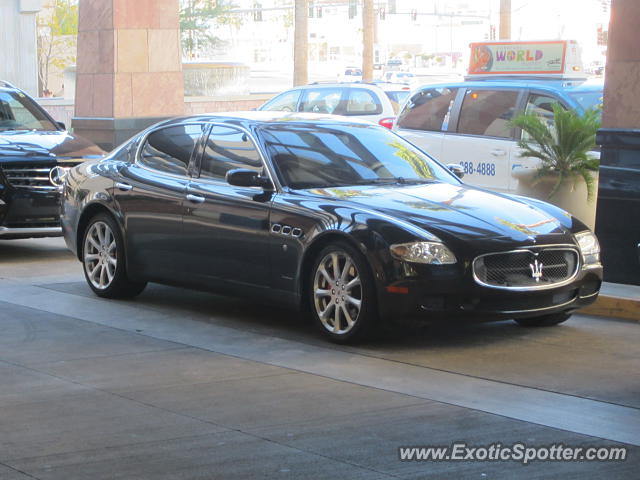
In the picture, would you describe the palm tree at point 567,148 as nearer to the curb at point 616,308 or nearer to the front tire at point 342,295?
the curb at point 616,308

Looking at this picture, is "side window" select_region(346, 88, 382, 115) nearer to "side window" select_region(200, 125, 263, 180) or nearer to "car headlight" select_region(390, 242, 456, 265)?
"side window" select_region(200, 125, 263, 180)

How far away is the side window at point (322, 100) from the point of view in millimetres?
20250

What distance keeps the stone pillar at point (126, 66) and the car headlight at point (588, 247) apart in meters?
12.6

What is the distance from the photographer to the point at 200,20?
63.5 meters

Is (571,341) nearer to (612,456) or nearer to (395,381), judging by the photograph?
(395,381)

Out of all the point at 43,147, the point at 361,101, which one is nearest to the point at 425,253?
the point at 43,147

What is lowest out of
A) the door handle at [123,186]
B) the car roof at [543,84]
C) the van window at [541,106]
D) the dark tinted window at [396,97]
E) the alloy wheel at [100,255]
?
the alloy wheel at [100,255]

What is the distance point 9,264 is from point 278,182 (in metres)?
4.60

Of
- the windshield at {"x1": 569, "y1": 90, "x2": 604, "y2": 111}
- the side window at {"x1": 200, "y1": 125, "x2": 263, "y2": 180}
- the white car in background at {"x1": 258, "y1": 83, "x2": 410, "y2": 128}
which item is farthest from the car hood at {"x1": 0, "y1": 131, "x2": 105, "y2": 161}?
the white car in background at {"x1": 258, "y1": 83, "x2": 410, "y2": 128}

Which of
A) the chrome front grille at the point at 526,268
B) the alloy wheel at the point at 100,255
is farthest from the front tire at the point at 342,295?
the alloy wheel at the point at 100,255

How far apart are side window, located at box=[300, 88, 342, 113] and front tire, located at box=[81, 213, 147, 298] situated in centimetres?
1064

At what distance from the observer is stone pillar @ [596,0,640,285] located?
32.5 feet

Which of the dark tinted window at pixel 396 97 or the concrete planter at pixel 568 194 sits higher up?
the dark tinted window at pixel 396 97

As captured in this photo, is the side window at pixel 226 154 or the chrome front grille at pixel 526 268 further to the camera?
the side window at pixel 226 154
